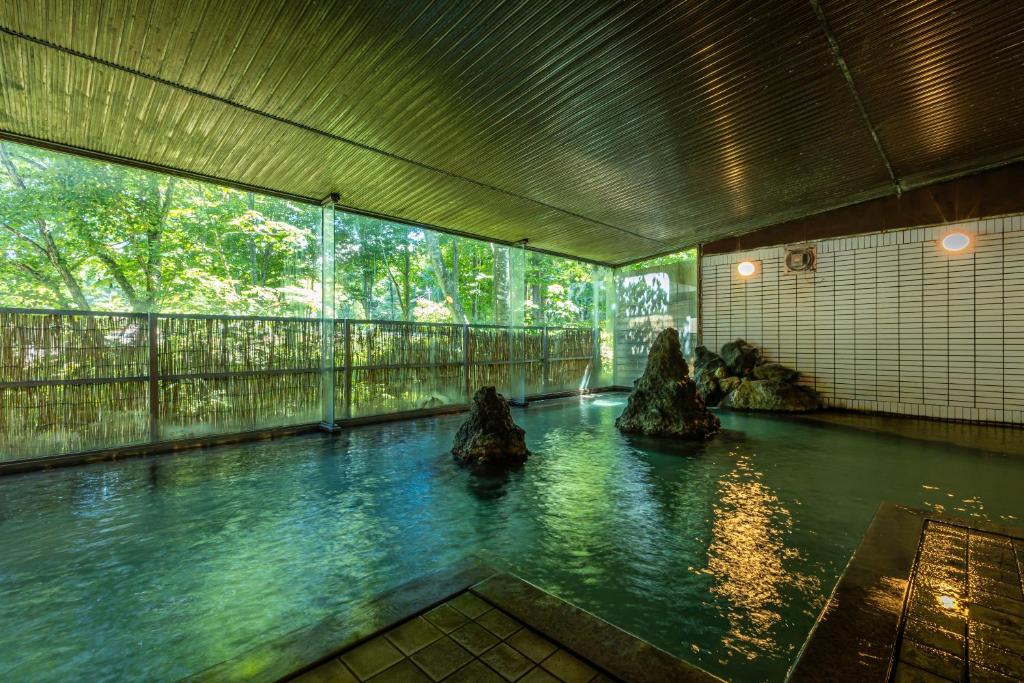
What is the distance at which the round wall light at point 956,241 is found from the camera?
24.0 ft

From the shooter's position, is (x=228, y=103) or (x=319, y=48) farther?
(x=228, y=103)

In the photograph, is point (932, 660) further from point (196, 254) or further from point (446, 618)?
point (196, 254)

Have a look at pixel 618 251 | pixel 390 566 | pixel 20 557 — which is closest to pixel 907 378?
pixel 618 251

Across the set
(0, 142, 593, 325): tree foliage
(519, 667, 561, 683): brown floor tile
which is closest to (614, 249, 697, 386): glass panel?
(0, 142, 593, 325): tree foliage

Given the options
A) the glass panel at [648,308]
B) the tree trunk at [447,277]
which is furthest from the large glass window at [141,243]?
the glass panel at [648,308]

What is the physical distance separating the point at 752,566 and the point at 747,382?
7.23 metres

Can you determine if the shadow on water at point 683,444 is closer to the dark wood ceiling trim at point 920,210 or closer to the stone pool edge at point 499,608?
the stone pool edge at point 499,608

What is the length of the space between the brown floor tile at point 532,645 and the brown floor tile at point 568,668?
0.03 meters

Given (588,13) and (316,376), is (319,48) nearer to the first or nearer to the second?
(588,13)

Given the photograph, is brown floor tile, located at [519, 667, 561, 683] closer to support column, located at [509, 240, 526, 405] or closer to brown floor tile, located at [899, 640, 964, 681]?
brown floor tile, located at [899, 640, 964, 681]

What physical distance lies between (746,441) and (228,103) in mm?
6913

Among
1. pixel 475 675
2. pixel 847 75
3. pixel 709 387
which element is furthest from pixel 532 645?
pixel 709 387

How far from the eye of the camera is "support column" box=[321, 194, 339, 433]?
254 inches

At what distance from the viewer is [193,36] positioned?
335cm
